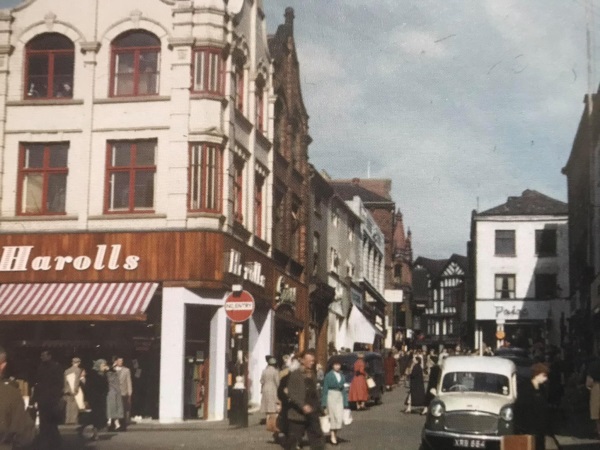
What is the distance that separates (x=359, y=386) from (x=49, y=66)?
13751 millimetres

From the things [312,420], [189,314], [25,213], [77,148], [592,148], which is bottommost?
Answer: [312,420]

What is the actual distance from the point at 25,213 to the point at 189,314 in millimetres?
5616

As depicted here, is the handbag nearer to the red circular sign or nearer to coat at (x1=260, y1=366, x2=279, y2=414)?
coat at (x1=260, y1=366, x2=279, y2=414)

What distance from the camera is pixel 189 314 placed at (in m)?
28.9

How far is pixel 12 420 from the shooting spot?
916cm

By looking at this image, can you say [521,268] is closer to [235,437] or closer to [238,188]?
[238,188]

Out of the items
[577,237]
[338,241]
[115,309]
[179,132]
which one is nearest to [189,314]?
[115,309]

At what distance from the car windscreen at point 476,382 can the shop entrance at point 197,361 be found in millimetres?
9869

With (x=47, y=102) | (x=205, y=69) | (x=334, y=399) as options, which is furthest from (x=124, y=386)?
(x=205, y=69)

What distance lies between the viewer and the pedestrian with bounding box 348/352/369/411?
32.2 m

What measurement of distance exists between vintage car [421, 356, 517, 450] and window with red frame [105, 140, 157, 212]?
11608 millimetres

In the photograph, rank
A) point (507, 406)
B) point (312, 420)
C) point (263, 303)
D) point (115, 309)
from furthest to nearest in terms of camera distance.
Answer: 1. point (263, 303)
2. point (115, 309)
3. point (507, 406)
4. point (312, 420)

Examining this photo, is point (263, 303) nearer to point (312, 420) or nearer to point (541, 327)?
point (312, 420)

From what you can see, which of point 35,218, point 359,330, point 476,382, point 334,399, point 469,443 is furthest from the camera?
point 359,330
